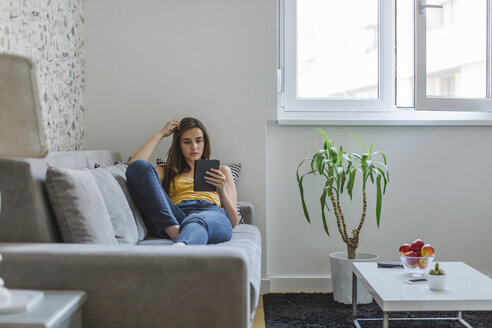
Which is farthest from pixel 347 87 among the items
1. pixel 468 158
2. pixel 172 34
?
pixel 172 34

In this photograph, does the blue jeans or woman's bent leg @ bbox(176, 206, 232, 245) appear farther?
the blue jeans

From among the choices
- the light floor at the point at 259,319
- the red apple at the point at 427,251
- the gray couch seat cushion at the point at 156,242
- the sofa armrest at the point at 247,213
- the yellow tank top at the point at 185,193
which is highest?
the yellow tank top at the point at 185,193

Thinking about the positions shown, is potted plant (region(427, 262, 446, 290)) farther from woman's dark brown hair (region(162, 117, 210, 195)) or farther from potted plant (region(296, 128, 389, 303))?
woman's dark brown hair (region(162, 117, 210, 195))

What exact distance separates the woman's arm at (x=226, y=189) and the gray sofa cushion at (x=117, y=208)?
0.46m

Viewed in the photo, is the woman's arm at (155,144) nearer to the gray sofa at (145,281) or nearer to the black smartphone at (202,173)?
the black smartphone at (202,173)

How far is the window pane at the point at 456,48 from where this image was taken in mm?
3285

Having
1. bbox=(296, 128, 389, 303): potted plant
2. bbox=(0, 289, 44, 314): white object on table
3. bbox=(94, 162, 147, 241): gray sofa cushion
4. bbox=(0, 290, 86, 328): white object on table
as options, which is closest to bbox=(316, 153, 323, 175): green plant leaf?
bbox=(296, 128, 389, 303): potted plant

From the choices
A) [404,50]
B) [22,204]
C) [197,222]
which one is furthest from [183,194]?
[404,50]

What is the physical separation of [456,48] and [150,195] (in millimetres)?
2124

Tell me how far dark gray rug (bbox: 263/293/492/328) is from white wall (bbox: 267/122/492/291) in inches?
11.4

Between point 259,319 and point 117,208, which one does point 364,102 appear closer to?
point 259,319

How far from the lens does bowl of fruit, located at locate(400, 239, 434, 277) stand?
2.26 m

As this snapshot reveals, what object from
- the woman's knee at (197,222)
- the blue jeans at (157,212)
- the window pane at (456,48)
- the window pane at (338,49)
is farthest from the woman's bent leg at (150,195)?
the window pane at (456,48)

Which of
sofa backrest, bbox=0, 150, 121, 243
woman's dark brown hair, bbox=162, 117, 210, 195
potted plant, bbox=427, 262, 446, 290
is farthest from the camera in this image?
woman's dark brown hair, bbox=162, 117, 210, 195
